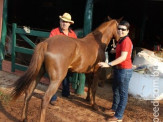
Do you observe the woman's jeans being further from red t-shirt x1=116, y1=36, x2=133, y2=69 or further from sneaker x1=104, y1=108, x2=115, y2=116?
sneaker x1=104, y1=108, x2=115, y2=116

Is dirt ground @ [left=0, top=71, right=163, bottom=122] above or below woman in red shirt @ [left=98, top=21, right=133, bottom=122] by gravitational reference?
below

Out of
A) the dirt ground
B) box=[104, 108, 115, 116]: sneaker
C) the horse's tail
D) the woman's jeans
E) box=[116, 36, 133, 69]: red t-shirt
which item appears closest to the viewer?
the horse's tail

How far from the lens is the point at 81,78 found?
509 cm

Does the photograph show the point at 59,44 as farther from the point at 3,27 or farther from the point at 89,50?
the point at 3,27

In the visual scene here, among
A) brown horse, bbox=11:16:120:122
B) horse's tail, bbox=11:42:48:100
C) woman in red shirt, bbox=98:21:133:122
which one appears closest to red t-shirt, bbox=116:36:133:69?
woman in red shirt, bbox=98:21:133:122

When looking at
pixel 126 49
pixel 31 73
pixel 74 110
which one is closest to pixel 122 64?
pixel 126 49

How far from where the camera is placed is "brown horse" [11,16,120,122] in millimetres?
3365

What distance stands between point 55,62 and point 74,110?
1379 millimetres

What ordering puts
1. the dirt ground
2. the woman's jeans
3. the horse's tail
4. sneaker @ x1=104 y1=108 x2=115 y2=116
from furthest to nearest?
sneaker @ x1=104 y1=108 x2=115 y2=116
the dirt ground
the woman's jeans
the horse's tail

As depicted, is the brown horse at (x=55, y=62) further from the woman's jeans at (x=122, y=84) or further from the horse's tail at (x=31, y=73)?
the woman's jeans at (x=122, y=84)

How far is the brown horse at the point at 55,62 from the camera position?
3365 mm

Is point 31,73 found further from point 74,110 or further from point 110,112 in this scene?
point 110,112

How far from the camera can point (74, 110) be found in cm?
433

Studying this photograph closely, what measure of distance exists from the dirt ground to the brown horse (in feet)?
1.56
